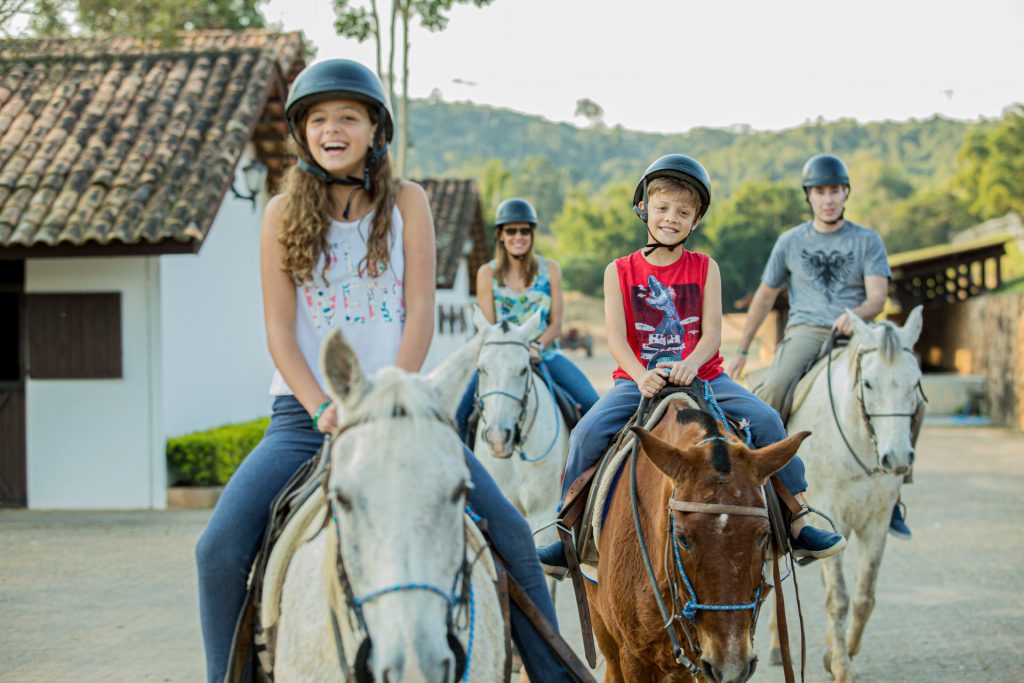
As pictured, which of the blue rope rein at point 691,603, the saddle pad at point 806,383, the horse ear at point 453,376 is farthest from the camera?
the saddle pad at point 806,383

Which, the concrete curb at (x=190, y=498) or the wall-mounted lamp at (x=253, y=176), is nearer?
the concrete curb at (x=190, y=498)

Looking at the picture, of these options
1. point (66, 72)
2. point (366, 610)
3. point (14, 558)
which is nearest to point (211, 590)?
point (366, 610)

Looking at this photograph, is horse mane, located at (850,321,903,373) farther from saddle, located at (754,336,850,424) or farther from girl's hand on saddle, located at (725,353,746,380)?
girl's hand on saddle, located at (725,353,746,380)

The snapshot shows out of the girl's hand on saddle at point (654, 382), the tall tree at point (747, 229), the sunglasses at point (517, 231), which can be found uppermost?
the tall tree at point (747, 229)

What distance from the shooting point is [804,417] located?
6562 millimetres

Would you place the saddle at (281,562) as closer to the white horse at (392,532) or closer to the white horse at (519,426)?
the white horse at (392,532)

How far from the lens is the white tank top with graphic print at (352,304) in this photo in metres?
3.03

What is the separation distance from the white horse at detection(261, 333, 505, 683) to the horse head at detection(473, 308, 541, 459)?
3.59m

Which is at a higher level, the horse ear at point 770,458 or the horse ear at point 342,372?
the horse ear at point 342,372

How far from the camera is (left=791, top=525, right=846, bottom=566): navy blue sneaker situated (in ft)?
13.3

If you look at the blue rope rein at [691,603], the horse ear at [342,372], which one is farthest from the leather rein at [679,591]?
the horse ear at [342,372]

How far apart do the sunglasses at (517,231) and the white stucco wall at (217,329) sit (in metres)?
6.18

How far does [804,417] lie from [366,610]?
16.6ft

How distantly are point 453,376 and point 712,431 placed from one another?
5.14 feet
